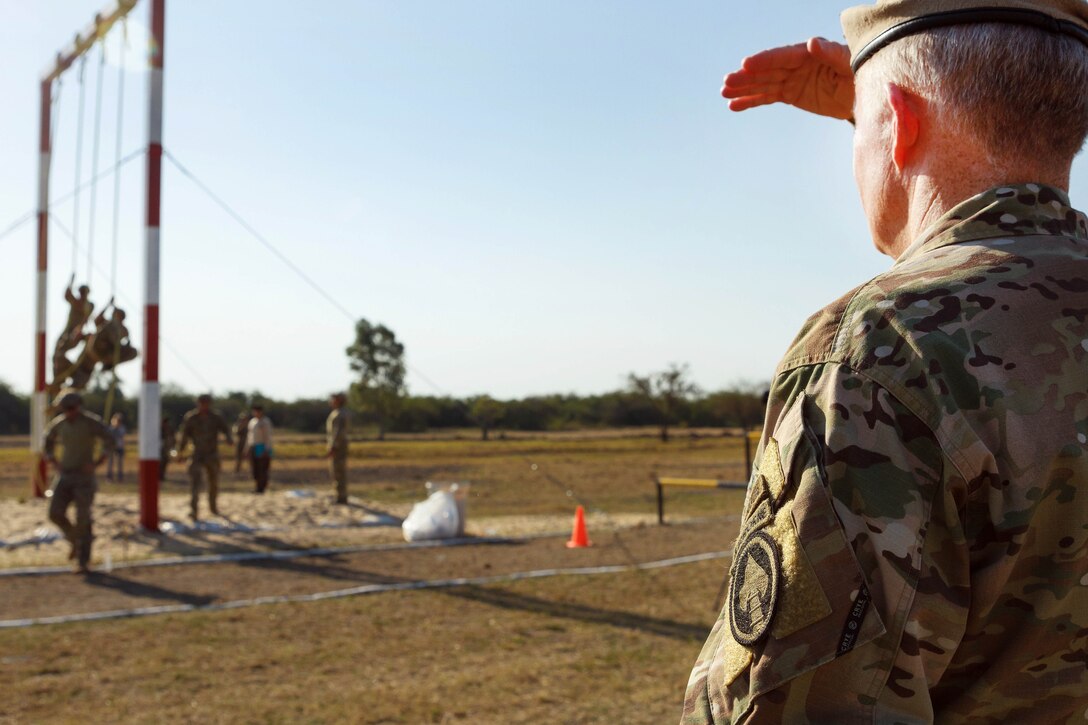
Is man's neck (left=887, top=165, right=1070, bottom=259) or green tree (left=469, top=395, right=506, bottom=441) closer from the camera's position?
man's neck (left=887, top=165, right=1070, bottom=259)

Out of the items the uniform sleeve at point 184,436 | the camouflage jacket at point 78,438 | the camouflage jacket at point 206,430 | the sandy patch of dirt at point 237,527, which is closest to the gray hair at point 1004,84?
the camouflage jacket at point 78,438

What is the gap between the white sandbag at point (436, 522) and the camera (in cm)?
1231

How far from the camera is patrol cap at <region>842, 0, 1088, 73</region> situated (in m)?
1.09

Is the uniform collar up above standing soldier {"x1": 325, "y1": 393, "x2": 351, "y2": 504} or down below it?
above

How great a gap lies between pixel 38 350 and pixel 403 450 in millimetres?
17227

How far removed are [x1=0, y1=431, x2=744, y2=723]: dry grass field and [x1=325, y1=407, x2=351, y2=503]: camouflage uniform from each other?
2584mm

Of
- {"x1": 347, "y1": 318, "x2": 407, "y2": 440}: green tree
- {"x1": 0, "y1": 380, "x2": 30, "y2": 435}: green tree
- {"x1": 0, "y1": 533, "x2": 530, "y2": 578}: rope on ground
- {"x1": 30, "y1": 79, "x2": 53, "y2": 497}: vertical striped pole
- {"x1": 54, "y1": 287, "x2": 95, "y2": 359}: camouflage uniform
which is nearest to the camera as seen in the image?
{"x1": 0, "y1": 533, "x2": 530, "y2": 578}: rope on ground

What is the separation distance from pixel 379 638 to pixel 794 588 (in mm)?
6560

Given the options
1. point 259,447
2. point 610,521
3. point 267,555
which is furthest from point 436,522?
point 259,447

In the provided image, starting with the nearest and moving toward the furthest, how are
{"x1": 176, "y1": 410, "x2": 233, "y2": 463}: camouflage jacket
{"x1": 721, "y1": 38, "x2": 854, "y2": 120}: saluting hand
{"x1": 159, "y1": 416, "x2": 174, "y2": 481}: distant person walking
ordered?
{"x1": 721, "y1": 38, "x2": 854, "y2": 120}: saluting hand < {"x1": 176, "y1": 410, "x2": 233, "y2": 463}: camouflage jacket < {"x1": 159, "y1": 416, "x2": 174, "y2": 481}: distant person walking

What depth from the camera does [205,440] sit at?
575 inches

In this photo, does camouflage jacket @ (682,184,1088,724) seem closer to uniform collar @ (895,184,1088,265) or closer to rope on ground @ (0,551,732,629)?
uniform collar @ (895,184,1088,265)

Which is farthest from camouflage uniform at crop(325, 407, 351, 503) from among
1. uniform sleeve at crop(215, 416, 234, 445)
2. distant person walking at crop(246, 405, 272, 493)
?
distant person walking at crop(246, 405, 272, 493)

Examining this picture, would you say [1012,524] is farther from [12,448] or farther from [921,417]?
[12,448]
